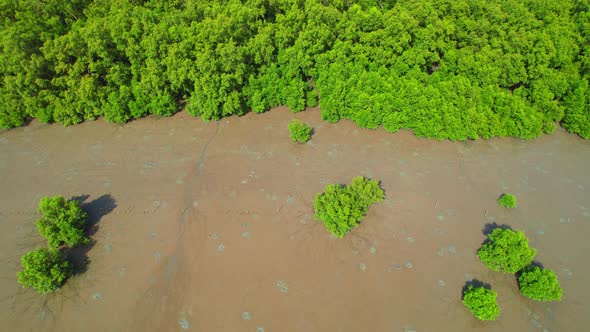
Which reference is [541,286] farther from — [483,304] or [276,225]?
[276,225]

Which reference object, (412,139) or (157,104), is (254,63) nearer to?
(157,104)

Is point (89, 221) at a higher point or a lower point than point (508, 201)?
higher

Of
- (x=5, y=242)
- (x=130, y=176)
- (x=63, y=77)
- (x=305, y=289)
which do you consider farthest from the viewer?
(x=63, y=77)

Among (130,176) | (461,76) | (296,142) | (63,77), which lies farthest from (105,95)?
(461,76)

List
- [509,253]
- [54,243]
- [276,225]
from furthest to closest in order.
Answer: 1. [276,225]
2. [54,243]
3. [509,253]

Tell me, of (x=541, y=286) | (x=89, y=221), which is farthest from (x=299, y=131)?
(x=541, y=286)

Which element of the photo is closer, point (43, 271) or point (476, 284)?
point (43, 271)

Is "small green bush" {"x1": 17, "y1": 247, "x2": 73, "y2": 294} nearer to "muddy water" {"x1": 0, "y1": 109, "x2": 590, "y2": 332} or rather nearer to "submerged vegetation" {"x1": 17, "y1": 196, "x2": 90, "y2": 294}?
"submerged vegetation" {"x1": 17, "y1": 196, "x2": 90, "y2": 294}
